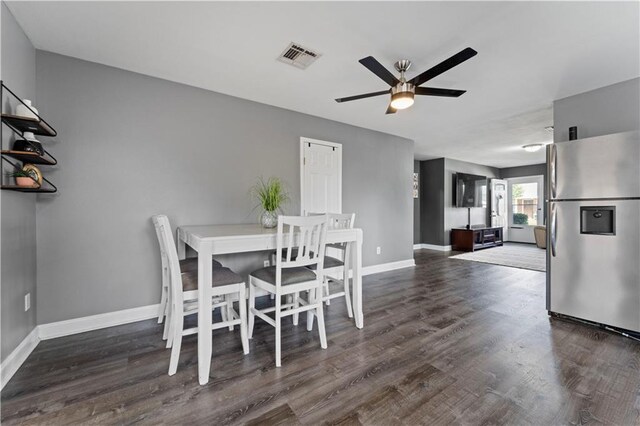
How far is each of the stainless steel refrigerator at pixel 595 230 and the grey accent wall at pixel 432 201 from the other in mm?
4491

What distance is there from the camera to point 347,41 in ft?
7.32

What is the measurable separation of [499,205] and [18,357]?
1034 centimetres

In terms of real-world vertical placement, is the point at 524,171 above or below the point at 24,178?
above

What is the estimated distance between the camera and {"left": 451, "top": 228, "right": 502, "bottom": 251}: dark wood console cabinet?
7043mm

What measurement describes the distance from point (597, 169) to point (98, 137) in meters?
4.66

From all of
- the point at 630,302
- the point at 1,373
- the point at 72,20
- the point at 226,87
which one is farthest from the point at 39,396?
the point at 630,302

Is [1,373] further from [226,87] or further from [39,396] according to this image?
[226,87]

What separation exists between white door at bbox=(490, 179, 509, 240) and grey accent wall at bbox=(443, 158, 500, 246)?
0.25m

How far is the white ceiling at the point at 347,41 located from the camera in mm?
1889

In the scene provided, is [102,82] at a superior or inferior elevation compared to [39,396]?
superior

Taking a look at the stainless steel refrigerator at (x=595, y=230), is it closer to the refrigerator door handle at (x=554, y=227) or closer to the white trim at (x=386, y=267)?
the refrigerator door handle at (x=554, y=227)

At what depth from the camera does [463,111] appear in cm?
374

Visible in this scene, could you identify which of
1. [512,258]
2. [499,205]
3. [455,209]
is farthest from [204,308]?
[499,205]

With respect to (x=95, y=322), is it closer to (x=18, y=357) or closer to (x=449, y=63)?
(x=18, y=357)
